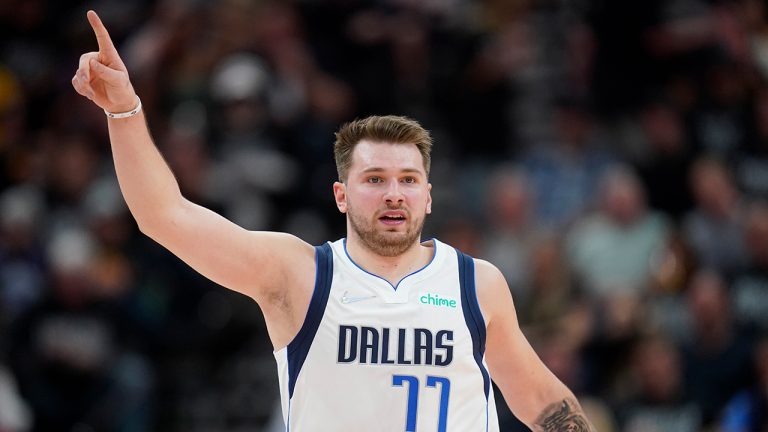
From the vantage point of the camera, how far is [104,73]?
560 cm

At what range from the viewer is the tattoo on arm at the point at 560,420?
691cm

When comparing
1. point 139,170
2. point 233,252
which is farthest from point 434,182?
point 139,170

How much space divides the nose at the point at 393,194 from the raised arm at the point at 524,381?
649 mm

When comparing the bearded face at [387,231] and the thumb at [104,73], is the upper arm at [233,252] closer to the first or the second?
the bearded face at [387,231]

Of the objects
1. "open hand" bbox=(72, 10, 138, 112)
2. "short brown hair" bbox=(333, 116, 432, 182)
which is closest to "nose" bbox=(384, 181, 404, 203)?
"short brown hair" bbox=(333, 116, 432, 182)

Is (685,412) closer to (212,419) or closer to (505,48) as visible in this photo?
(212,419)

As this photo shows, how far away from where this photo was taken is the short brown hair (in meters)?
6.67

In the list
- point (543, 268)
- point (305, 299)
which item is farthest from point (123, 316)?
point (305, 299)

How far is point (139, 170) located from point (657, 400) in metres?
7.23

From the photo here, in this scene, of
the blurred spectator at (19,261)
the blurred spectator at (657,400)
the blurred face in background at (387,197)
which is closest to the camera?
the blurred face in background at (387,197)

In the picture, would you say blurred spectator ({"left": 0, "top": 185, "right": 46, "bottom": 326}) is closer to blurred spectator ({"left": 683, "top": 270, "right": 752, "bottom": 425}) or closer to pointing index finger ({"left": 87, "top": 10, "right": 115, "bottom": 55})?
blurred spectator ({"left": 683, "top": 270, "right": 752, "bottom": 425})

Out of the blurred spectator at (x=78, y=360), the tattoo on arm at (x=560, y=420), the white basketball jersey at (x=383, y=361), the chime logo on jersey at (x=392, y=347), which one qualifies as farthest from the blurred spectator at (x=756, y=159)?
the chime logo on jersey at (x=392, y=347)

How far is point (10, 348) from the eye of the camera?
12.3 metres

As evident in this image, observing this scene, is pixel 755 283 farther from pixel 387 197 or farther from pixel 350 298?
pixel 350 298
